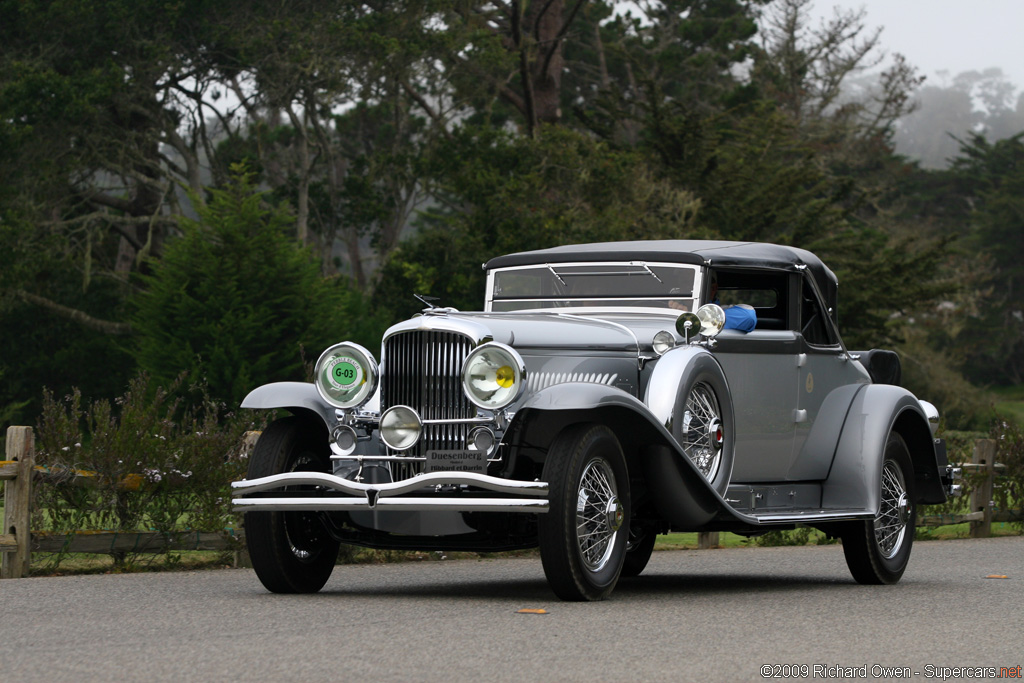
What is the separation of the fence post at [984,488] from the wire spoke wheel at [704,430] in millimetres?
8076

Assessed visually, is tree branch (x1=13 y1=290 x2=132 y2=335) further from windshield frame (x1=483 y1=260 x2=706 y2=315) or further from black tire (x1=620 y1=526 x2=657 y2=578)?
windshield frame (x1=483 y1=260 x2=706 y2=315)

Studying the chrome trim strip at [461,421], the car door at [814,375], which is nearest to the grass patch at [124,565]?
the chrome trim strip at [461,421]

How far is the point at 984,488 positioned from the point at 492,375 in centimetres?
974

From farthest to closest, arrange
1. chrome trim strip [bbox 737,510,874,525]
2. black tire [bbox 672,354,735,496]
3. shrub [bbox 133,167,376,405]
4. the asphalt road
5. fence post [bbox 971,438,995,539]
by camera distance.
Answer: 1. shrub [bbox 133,167,376,405]
2. fence post [bbox 971,438,995,539]
3. chrome trim strip [bbox 737,510,874,525]
4. black tire [bbox 672,354,735,496]
5. the asphalt road

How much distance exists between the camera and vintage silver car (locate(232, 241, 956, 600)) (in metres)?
7.69

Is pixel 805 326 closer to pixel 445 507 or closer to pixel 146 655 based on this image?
pixel 445 507

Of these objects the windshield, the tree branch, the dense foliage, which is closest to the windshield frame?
the windshield

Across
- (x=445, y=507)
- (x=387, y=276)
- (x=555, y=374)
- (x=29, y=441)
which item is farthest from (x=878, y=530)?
(x=387, y=276)

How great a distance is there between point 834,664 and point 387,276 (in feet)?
110

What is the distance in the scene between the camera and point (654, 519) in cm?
879

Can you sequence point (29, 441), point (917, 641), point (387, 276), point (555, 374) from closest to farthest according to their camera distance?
point (917, 641) → point (555, 374) → point (29, 441) → point (387, 276)

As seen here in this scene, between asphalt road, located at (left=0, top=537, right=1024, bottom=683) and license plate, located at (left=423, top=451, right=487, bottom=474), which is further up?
license plate, located at (left=423, top=451, right=487, bottom=474)

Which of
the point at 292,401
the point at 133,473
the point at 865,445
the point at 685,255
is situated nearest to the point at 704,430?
the point at 685,255

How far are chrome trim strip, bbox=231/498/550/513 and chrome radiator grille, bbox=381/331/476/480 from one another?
0.46 meters
